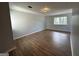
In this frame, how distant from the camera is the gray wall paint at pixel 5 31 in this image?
83 centimetres

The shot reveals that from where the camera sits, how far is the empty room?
2.80 ft

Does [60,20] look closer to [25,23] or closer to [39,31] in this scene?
[39,31]

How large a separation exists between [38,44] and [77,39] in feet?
1.54

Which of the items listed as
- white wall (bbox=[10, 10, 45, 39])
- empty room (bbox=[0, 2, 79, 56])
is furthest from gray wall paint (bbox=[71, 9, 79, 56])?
white wall (bbox=[10, 10, 45, 39])

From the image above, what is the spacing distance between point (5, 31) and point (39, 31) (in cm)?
42

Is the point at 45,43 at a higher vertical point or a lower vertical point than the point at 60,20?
lower

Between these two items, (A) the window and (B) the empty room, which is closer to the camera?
(B) the empty room

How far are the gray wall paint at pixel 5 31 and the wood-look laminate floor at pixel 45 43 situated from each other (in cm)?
9

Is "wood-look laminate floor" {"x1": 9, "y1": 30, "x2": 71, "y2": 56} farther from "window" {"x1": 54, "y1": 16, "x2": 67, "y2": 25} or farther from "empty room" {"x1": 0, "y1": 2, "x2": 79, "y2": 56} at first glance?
"window" {"x1": 54, "y1": 16, "x2": 67, "y2": 25}

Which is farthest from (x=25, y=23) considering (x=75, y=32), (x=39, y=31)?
(x=75, y=32)

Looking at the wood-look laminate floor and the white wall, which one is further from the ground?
the white wall

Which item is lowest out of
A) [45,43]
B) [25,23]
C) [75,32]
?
[45,43]

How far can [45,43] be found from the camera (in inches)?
40.0

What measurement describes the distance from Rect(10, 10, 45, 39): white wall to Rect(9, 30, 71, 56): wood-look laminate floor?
7cm
